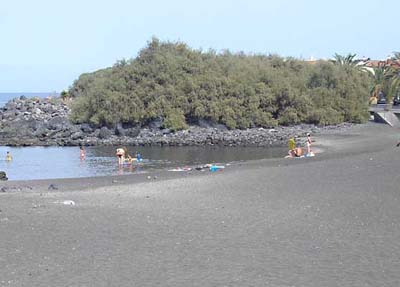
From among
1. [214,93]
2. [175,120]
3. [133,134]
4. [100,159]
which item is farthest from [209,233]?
[214,93]

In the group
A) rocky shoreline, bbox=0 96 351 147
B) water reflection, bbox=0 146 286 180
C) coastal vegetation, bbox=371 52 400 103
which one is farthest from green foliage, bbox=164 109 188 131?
coastal vegetation, bbox=371 52 400 103

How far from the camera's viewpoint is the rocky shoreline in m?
54.8

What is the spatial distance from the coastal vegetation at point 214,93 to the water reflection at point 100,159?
9.84 meters

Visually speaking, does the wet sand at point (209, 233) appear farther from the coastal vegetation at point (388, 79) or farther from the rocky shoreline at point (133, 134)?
the coastal vegetation at point (388, 79)

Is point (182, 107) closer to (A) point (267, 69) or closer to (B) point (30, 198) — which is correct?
(A) point (267, 69)

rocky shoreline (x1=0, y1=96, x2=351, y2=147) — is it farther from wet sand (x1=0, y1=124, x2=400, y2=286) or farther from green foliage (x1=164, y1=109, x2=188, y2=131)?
wet sand (x1=0, y1=124, x2=400, y2=286)

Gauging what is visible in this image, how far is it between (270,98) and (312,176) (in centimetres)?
4058

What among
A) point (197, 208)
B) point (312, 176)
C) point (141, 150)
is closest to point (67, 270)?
point (197, 208)

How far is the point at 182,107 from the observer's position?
203 ft

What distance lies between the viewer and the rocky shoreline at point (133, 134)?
180 feet

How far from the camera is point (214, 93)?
205 feet

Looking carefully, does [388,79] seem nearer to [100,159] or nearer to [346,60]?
[346,60]

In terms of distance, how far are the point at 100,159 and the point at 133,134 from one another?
17.0 meters

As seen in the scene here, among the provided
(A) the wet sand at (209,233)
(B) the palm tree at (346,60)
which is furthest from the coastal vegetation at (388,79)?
(A) the wet sand at (209,233)
